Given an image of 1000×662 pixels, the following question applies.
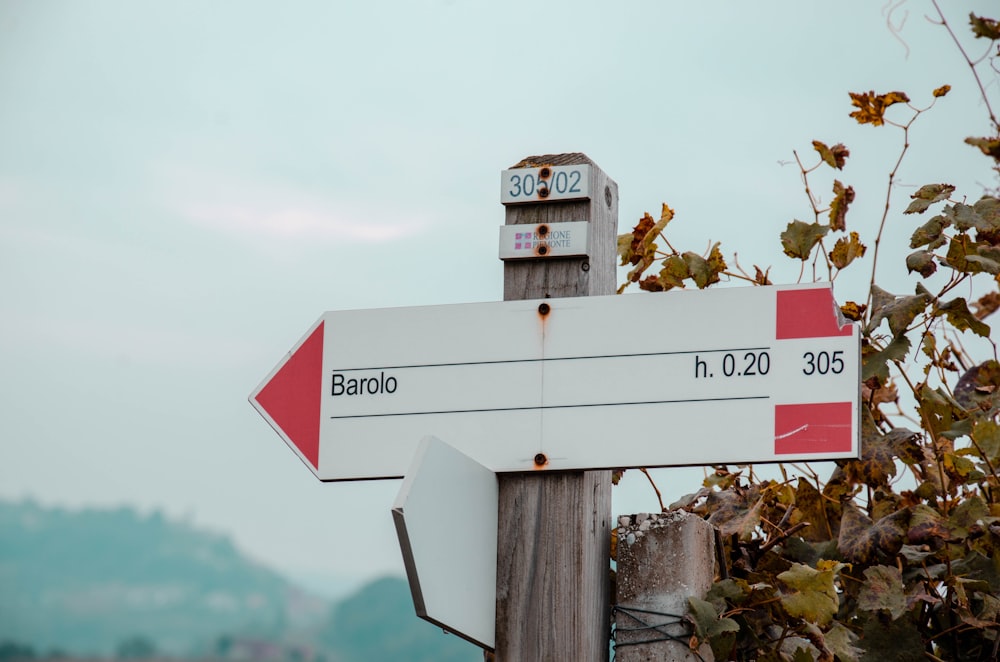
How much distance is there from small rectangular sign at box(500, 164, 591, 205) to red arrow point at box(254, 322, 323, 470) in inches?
14.3

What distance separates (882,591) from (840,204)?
0.70 metres

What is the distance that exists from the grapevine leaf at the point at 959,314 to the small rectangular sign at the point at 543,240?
591mm

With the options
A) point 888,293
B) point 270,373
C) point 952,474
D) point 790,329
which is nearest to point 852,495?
point 952,474

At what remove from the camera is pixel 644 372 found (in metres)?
1.84

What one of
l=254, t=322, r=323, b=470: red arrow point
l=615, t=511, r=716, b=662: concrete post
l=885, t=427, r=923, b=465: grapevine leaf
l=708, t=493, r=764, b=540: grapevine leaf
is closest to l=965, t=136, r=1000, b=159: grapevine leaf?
l=885, t=427, r=923, b=465: grapevine leaf

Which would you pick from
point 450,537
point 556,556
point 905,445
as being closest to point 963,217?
point 905,445

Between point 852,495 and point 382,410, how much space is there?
0.90 m

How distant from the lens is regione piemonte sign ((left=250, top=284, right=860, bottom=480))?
5.79ft

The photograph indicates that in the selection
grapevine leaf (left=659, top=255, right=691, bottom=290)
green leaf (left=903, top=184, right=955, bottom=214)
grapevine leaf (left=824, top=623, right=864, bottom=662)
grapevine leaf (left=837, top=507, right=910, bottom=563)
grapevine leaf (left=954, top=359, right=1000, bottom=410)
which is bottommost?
grapevine leaf (left=824, top=623, right=864, bottom=662)

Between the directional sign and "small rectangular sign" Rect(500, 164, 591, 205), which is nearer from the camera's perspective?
the directional sign

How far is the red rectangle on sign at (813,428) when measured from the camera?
1718 millimetres

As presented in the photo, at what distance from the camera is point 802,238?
224 cm

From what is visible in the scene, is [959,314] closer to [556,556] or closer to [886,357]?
[886,357]

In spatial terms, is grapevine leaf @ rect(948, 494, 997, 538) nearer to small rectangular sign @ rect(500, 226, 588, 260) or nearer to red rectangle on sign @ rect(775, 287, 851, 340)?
red rectangle on sign @ rect(775, 287, 851, 340)
